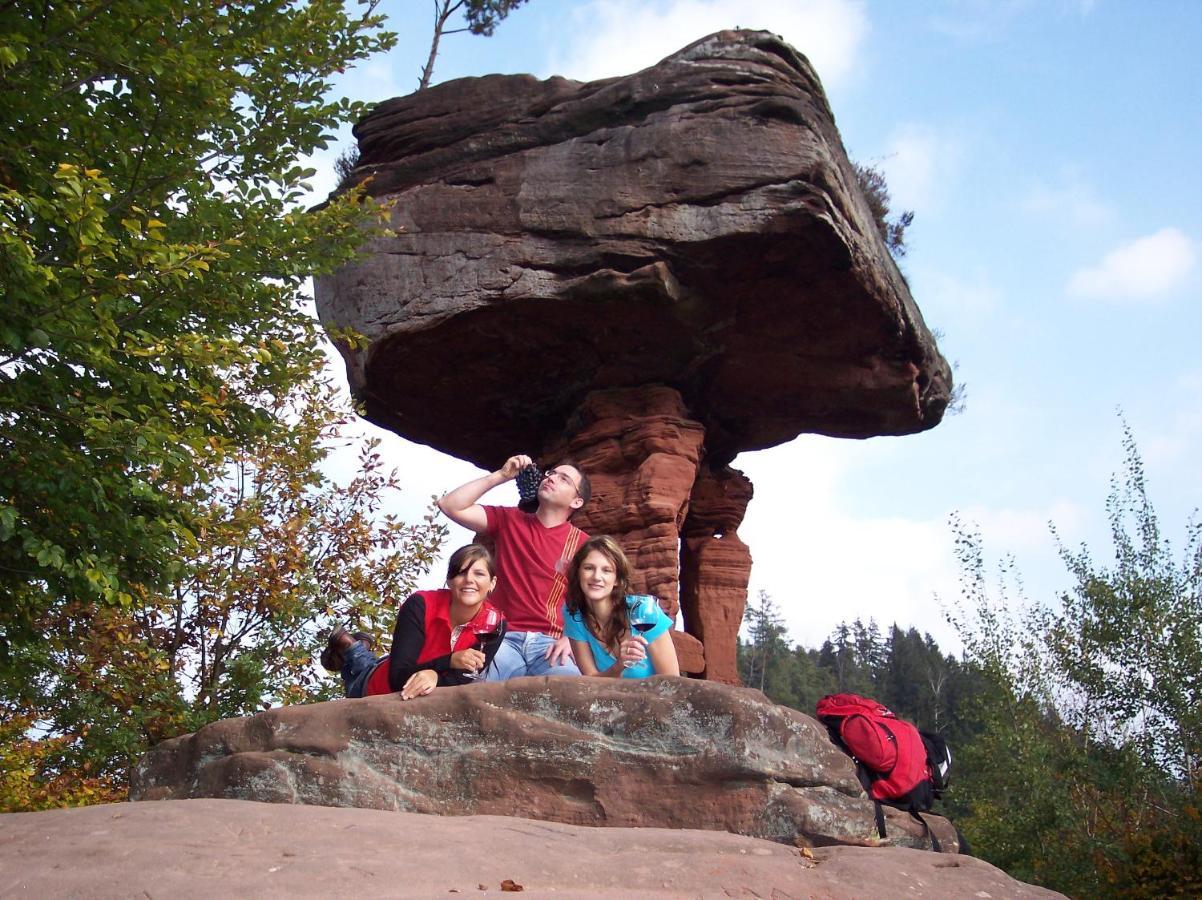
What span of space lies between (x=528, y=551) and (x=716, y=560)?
23.3ft

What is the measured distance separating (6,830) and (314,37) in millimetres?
6040

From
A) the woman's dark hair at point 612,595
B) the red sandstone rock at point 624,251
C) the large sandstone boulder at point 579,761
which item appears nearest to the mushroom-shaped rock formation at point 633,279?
the red sandstone rock at point 624,251

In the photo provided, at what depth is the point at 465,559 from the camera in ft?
19.9

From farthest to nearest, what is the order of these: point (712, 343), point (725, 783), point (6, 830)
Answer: point (712, 343), point (725, 783), point (6, 830)

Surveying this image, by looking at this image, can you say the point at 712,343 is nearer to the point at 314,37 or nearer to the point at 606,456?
the point at 606,456

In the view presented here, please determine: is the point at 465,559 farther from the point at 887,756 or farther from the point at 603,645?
the point at 887,756

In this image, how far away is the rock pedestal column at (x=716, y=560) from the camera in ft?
45.0

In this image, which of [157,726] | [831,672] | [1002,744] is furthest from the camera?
[831,672]

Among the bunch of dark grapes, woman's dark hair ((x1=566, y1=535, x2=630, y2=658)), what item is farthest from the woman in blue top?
the bunch of dark grapes

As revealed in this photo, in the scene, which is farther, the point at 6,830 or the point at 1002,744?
the point at 1002,744

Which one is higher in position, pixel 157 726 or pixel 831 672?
pixel 831 672

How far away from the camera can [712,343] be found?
38.9 ft

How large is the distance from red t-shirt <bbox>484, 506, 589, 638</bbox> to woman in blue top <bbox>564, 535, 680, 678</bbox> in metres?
0.83

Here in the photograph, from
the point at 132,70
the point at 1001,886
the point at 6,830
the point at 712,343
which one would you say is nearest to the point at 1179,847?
the point at 712,343
